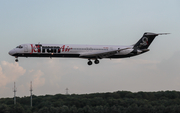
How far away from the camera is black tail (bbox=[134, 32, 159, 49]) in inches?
4063

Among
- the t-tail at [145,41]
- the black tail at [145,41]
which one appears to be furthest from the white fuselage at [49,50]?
the black tail at [145,41]

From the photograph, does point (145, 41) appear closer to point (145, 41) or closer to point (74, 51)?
point (145, 41)

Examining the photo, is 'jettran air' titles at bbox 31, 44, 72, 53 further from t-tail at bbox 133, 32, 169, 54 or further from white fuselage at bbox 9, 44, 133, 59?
t-tail at bbox 133, 32, 169, 54

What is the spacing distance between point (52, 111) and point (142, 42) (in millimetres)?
86709

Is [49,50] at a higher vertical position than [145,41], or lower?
lower

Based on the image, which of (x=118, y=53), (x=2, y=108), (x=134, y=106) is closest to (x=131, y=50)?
(x=118, y=53)

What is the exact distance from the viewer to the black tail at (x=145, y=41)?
339 ft

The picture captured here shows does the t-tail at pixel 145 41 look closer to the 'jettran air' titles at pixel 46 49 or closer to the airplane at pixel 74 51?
the airplane at pixel 74 51

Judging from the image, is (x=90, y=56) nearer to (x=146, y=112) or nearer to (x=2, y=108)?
(x=146, y=112)

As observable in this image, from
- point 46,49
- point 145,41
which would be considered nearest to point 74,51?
point 46,49

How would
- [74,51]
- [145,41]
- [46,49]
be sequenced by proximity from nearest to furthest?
[46,49], [74,51], [145,41]

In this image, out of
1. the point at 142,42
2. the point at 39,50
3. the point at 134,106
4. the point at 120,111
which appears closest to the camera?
the point at 39,50

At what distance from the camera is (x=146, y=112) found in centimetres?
17750

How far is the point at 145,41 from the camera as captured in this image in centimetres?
10406
